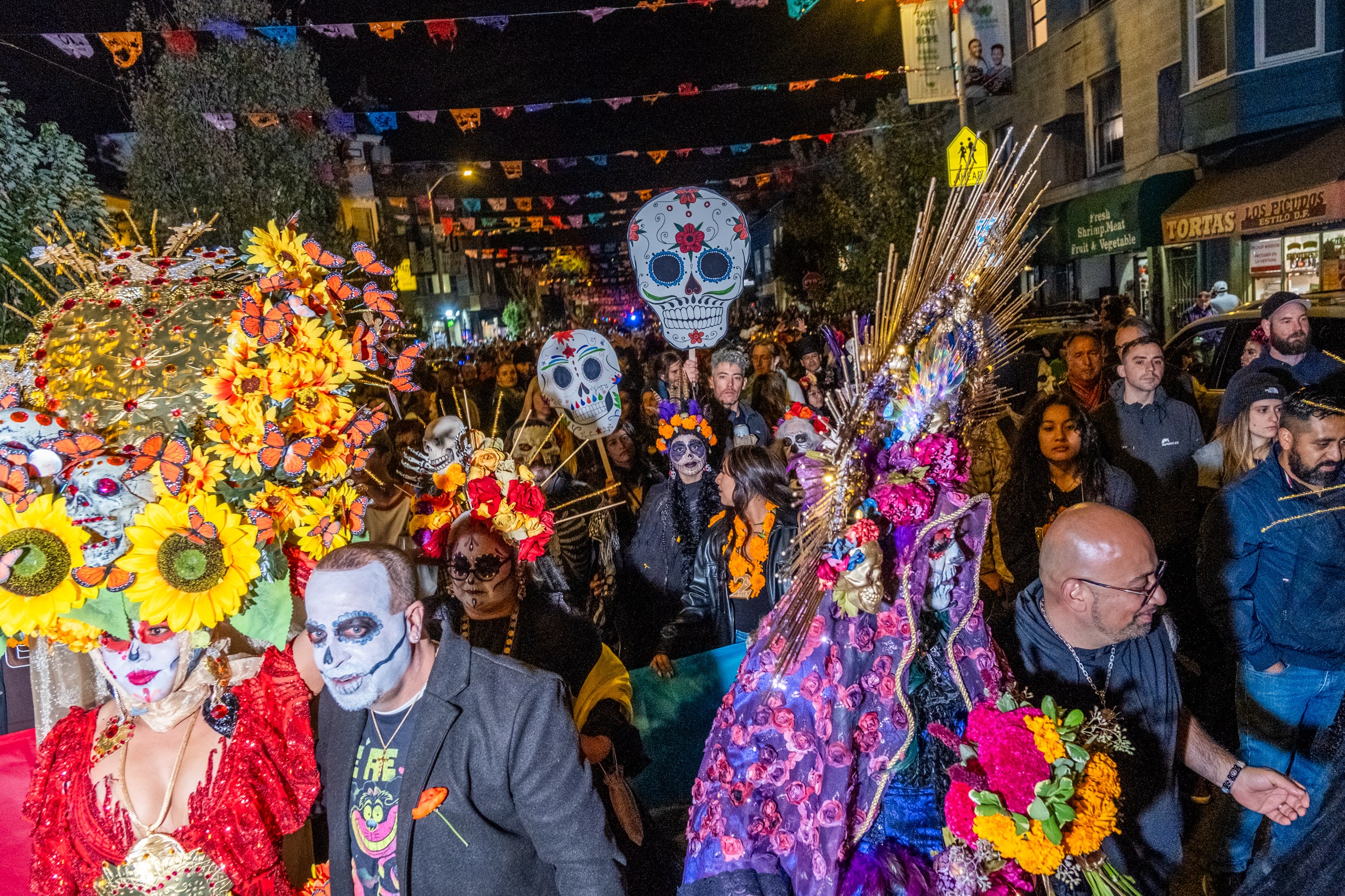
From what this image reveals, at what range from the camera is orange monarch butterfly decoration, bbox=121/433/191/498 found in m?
2.44

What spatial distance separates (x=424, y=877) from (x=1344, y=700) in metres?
3.79

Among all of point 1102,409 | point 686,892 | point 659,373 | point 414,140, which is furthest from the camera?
point 414,140

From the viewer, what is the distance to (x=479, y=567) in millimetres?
3877

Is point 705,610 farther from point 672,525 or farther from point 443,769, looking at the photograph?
point 443,769

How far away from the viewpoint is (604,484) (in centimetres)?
701

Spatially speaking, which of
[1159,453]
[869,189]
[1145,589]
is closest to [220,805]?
[1145,589]

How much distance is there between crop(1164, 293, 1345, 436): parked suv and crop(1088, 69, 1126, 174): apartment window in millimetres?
11079

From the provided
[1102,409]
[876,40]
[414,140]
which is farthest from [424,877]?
[414,140]

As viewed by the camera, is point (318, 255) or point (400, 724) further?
point (318, 255)

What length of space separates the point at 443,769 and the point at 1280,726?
3.57 meters

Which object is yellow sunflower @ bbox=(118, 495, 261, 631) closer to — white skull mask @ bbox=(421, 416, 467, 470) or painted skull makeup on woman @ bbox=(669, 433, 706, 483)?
white skull mask @ bbox=(421, 416, 467, 470)

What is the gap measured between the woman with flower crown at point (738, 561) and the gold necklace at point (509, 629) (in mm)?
994

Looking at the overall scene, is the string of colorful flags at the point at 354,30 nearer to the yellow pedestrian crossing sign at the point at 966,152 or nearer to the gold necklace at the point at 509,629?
the yellow pedestrian crossing sign at the point at 966,152

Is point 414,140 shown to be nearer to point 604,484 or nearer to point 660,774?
point 604,484
